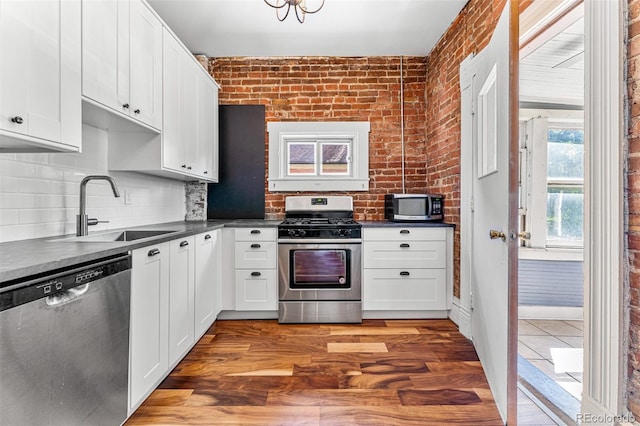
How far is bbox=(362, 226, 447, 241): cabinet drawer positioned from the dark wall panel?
1321 mm

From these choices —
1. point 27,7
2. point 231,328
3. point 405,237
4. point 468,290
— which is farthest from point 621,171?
point 231,328

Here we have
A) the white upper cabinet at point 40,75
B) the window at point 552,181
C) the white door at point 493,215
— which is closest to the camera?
the white upper cabinet at point 40,75

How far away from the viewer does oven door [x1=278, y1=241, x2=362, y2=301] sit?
10.5ft

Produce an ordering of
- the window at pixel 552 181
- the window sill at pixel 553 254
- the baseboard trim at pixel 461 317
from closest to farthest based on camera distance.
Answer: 1. the baseboard trim at pixel 461 317
2. the window sill at pixel 553 254
3. the window at pixel 552 181

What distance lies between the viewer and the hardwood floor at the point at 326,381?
5.90 feet

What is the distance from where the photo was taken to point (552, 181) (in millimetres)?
4098

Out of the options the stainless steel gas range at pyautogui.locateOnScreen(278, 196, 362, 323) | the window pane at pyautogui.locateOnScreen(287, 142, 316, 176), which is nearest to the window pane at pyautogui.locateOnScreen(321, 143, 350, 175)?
the window pane at pyautogui.locateOnScreen(287, 142, 316, 176)

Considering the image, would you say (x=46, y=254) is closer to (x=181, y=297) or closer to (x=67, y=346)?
(x=67, y=346)

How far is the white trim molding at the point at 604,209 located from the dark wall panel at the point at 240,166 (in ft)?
9.91

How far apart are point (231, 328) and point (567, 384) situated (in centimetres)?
250

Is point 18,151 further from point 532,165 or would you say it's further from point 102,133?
point 532,165

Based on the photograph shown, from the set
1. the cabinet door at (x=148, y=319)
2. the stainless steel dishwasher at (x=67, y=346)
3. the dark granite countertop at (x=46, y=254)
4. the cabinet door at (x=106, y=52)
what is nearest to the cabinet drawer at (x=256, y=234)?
the cabinet door at (x=148, y=319)

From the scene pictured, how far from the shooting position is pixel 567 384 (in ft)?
6.73

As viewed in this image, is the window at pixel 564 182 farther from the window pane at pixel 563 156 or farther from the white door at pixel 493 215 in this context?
the white door at pixel 493 215
